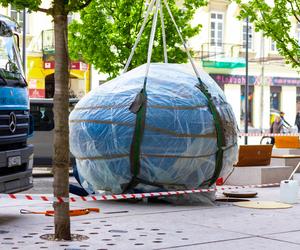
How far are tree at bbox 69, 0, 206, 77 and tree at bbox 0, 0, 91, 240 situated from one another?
658 inches

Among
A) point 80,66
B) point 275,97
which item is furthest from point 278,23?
point 275,97

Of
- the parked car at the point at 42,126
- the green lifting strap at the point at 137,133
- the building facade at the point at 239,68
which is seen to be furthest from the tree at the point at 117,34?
the green lifting strap at the point at 137,133

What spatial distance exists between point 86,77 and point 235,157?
85.8 ft

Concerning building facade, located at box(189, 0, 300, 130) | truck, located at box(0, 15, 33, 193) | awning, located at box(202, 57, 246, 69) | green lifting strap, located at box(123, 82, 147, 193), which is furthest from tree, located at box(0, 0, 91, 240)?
awning, located at box(202, 57, 246, 69)

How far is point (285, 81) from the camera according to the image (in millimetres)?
48094

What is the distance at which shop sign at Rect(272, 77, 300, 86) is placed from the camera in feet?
155

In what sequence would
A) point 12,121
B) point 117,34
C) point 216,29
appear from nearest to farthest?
point 12,121
point 117,34
point 216,29

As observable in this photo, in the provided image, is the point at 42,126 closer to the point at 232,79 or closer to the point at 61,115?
the point at 61,115

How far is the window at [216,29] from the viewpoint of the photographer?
43.9 metres

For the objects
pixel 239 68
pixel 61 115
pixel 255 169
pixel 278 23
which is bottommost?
pixel 255 169

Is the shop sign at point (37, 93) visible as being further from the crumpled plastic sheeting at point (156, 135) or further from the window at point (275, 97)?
the crumpled plastic sheeting at point (156, 135)

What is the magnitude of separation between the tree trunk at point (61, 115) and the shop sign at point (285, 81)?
130 feet

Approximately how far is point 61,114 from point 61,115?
0.01 m

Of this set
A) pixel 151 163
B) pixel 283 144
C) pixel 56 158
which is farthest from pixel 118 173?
pixel 283 144
